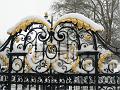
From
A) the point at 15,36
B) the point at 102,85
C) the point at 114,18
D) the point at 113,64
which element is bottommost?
the point at 102,85

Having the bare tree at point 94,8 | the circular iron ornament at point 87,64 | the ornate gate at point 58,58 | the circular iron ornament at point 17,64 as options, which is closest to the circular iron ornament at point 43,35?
the ornate gate at point 58,58

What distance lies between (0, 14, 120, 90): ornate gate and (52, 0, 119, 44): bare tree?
62.6 feet

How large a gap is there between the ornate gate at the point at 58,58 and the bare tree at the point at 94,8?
1909cm

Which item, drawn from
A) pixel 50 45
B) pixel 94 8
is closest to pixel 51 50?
pixel 50 45

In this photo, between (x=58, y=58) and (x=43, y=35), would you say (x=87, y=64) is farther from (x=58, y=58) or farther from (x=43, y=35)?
(x=43, y=35)

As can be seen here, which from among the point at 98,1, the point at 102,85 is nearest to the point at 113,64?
the point at 102,85

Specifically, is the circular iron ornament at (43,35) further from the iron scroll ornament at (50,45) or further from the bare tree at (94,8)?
the bare tree at (94,8)

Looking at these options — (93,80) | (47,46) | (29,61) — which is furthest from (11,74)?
(93,80)

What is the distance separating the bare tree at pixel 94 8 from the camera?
1049 inches

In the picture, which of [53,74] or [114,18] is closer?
[53,74]

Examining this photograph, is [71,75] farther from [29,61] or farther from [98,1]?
[98,1]

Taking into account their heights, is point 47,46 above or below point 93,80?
above

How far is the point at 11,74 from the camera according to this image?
741 cm

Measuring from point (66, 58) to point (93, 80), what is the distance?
73 centimetres
